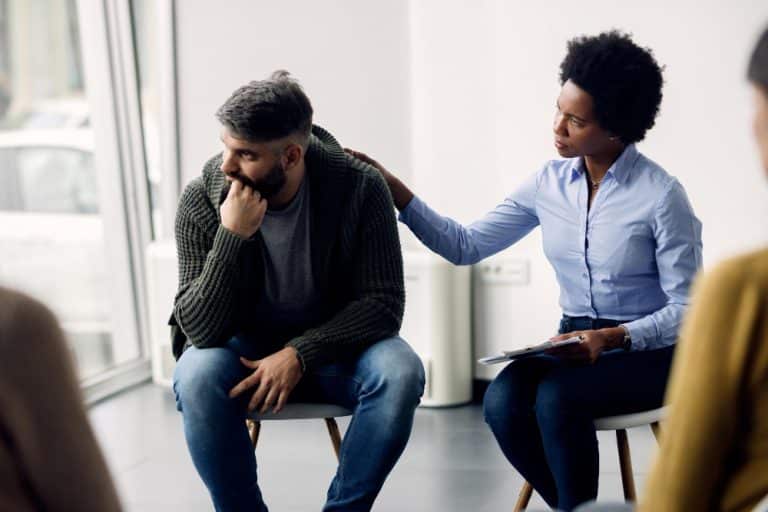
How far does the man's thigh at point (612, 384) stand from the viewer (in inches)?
81.6

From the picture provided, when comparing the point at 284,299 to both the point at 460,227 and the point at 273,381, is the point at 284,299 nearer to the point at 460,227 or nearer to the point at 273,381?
the point at 273,381

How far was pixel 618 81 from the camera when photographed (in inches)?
88.7

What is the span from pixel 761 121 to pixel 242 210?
1404 mm

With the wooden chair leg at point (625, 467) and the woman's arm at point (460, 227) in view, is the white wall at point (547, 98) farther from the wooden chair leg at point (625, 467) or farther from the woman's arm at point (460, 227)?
the wooden chair leg at point (625, 467)

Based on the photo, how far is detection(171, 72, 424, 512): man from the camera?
217cm

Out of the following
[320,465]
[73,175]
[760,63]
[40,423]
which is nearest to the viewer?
[40,423]

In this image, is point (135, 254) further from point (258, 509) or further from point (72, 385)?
point (72, 385)

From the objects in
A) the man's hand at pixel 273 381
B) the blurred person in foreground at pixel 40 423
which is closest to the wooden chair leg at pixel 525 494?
the man's hand at pixel 273 381

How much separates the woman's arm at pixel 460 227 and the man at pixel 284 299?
132mm

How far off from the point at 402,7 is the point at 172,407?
70.8 inches

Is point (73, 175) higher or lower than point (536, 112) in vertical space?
lower

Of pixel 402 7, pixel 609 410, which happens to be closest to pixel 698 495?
pixel 609 410

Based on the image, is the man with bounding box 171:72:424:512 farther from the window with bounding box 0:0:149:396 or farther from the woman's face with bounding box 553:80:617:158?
the window with bounding box 0:0:149:396

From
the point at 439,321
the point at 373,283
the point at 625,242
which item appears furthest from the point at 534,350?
the point at 439,321
